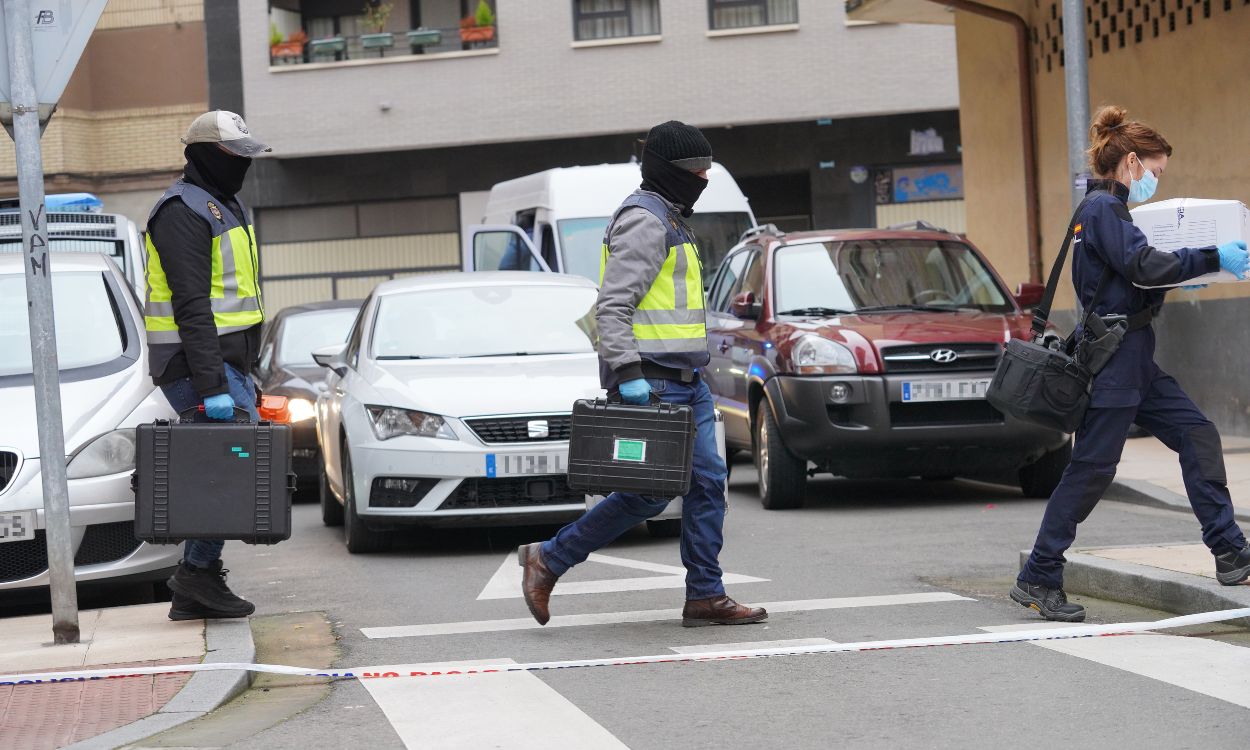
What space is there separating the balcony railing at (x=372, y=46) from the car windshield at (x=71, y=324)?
21.0 meters

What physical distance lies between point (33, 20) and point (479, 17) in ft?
75.4

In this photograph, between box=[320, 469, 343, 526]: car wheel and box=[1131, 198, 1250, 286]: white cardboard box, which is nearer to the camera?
box=[1131, 198, 1250, 286]: white cardboard box

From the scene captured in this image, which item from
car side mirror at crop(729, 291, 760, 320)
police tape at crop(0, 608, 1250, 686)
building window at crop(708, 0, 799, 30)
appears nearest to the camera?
police tape at crop(0, 608, 1250, 686)

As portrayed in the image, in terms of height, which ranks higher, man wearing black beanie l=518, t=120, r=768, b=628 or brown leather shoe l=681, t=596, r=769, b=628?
man wearing black beanie l=518, t=120, r=768, b=628

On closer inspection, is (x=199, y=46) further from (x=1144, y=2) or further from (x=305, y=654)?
(x=305, y=654)

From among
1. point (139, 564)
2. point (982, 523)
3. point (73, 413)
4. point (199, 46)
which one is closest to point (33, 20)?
point (73, 413)

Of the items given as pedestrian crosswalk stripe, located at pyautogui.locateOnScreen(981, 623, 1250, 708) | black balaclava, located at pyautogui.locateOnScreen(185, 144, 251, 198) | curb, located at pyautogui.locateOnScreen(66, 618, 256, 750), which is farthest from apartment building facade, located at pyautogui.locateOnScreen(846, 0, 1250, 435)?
curb, located at pyautogui.locateOnScreen(66, 618, 256, 750)

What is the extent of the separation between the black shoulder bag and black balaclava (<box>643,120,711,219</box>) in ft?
4.45

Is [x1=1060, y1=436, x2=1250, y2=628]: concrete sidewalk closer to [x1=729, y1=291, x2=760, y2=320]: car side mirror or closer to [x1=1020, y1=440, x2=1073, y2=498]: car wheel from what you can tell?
[x1=1020, y1=440, x2=1073, y2=498]: car wheel

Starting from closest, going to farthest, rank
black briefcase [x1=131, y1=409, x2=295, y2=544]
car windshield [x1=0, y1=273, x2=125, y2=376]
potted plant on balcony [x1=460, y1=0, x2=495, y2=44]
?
black briefcase [x1=131, y1=409, x2=295, y2=544] → car windshield [x1=0, y1=273, x2=125, y2=376] → potted plant on balcony [x1=460, y1=0, x2=495, y2=44]

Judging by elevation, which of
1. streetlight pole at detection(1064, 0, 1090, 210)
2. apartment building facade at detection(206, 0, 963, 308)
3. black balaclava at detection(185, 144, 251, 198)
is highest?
apartment building facade at detection(206, 0, 963, 308)

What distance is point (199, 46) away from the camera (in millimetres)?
33031

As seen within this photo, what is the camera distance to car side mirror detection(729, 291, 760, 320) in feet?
39.5

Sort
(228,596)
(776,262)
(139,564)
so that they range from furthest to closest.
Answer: (776,262), (139,564), (228,596)
